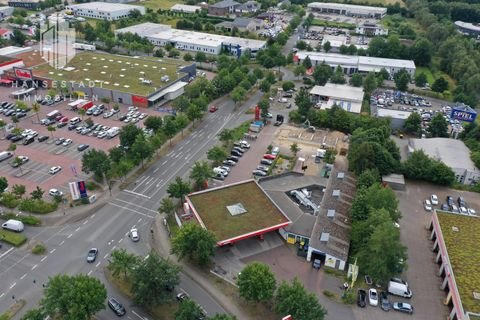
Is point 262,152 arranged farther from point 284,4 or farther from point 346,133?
point 284,4

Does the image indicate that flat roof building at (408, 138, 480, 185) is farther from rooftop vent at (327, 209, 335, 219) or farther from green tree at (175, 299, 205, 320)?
green tree at (175, 299, 205, 320)

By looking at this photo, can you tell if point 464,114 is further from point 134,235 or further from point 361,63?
point 134,235

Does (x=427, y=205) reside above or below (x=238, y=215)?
below

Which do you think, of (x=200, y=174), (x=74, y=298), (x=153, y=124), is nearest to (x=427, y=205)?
(x=200, y=174)

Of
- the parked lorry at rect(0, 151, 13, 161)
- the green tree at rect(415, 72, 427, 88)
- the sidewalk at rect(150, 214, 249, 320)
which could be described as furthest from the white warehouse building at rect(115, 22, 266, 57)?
the sidewalk at rect(150, 214, 249, 320)

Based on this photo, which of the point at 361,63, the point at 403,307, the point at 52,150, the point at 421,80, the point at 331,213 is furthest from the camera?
the point at 361,63
